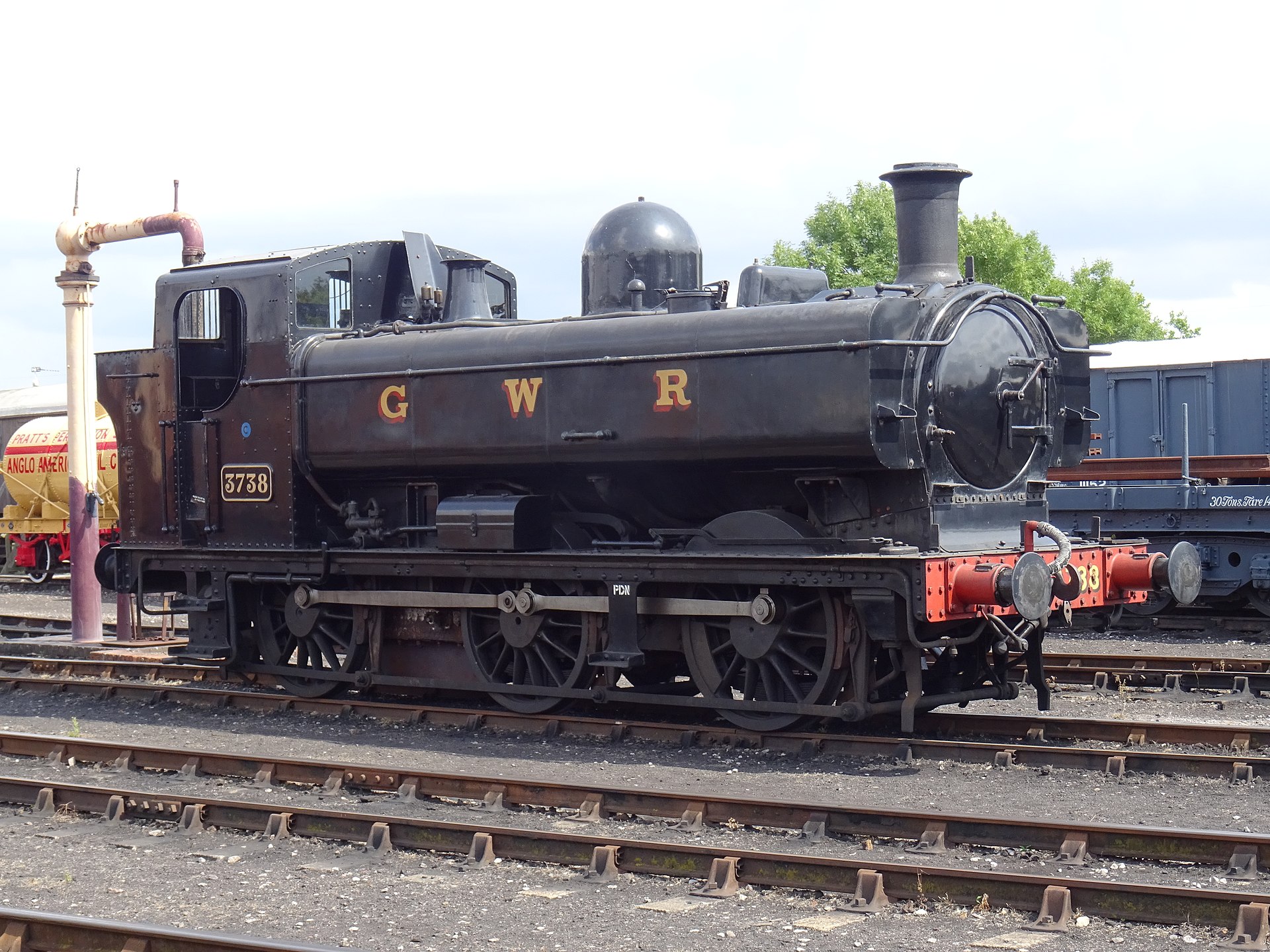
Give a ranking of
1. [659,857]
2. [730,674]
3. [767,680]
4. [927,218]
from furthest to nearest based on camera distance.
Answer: [927,218], [730,674], [767,680], [659,857]

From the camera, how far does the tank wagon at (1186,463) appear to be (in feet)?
50.6

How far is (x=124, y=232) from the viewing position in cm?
1441

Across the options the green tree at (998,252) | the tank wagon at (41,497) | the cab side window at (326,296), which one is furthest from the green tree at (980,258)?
the cab side window at (326,296)

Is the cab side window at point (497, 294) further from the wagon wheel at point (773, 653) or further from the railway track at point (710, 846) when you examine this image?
the railway track at point (710, 846)

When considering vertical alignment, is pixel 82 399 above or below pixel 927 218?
below

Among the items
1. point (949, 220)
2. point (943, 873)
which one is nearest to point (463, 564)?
point (949, 220)

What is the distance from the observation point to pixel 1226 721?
9539 mm

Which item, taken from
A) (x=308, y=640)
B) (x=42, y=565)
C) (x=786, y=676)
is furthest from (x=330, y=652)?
(x=42, y=565)

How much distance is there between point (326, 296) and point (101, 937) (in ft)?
22.6

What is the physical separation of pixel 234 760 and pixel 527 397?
119 inches

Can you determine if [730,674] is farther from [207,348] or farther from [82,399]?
[82,399]

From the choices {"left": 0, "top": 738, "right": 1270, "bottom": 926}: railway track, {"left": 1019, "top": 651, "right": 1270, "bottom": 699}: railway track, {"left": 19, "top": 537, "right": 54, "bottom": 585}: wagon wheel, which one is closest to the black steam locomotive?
{"left": 1019, "top": 651, "right": 1270, "bottom": 699}: railway track

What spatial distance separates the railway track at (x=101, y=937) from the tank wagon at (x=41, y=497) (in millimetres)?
18786

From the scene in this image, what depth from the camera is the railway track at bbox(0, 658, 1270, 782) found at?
7750 mm
